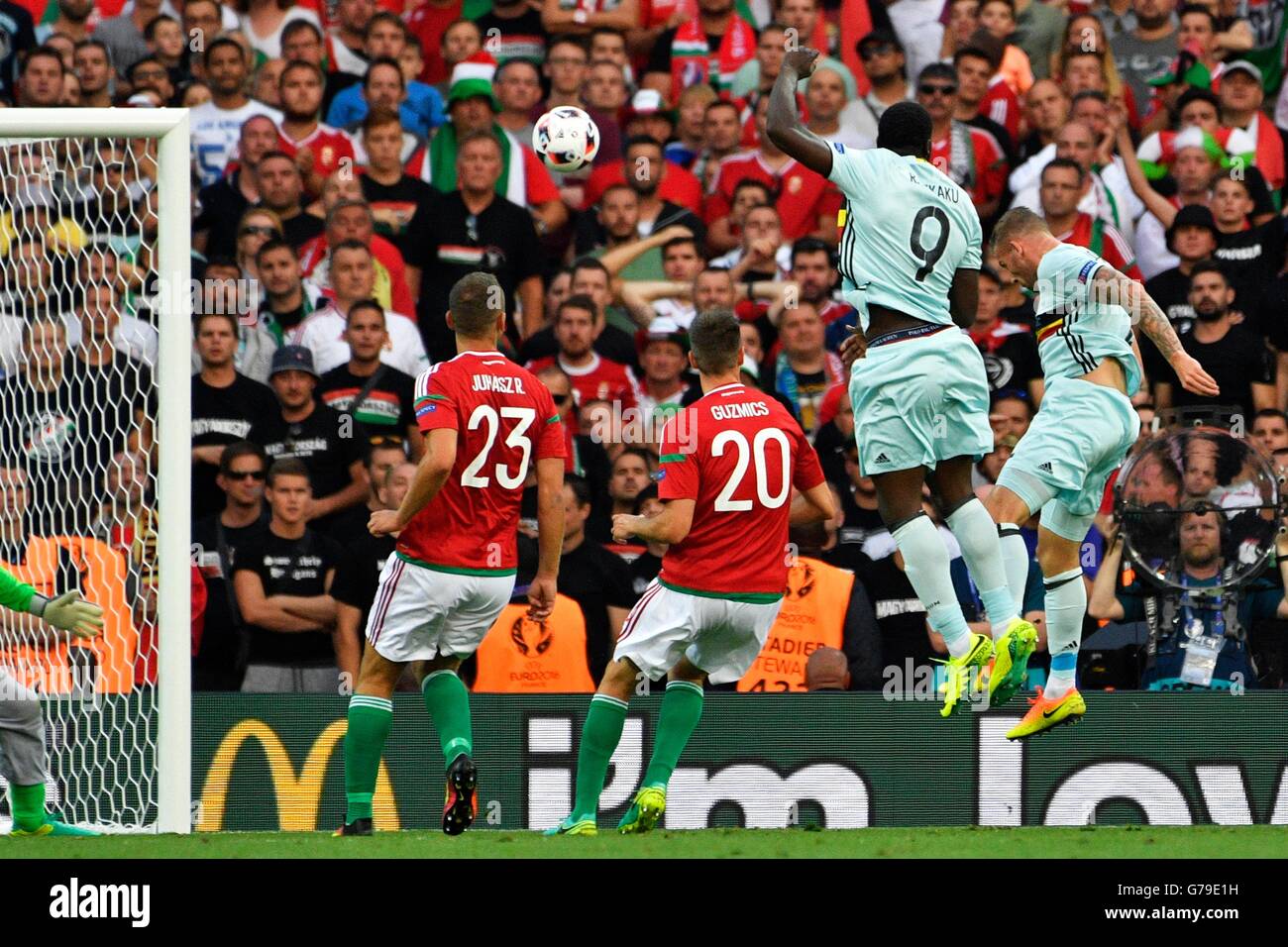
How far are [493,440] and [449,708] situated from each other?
1.16 meters

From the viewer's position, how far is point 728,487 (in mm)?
8758

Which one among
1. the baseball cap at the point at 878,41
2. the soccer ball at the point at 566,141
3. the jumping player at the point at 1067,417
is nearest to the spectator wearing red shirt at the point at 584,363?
the soccer ball at the point at 566,141

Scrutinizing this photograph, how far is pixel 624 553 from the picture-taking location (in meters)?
11.6

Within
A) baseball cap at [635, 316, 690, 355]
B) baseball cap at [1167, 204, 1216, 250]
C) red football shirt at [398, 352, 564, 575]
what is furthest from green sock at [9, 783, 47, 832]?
baseball cap at [1167, 204, 1216, 250]

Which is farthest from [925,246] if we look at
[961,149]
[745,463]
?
[961,149]

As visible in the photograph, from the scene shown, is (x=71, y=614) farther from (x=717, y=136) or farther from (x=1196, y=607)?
(x=717, y=136)

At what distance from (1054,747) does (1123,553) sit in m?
1.14

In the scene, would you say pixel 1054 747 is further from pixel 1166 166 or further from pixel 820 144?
pixel 1166 166

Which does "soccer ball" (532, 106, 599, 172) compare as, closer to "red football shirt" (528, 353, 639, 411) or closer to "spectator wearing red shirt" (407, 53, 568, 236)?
"red football shirt" (528, 353, 639, 411)

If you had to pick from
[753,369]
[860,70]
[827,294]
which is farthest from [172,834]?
A: [860,70]

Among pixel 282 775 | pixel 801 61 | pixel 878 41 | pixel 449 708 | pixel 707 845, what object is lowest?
pixel 282 775

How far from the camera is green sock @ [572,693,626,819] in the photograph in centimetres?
888

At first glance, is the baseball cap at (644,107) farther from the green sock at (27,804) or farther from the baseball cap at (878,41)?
the green sock at (27,804)

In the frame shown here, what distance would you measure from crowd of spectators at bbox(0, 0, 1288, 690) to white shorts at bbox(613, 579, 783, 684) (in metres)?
2.18
